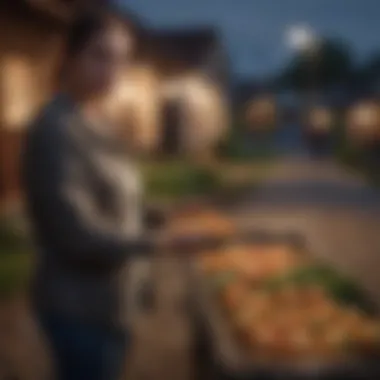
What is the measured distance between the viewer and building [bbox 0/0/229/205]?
3.75ft

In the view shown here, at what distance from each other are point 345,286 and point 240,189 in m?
0.24

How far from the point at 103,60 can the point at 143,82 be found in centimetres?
8

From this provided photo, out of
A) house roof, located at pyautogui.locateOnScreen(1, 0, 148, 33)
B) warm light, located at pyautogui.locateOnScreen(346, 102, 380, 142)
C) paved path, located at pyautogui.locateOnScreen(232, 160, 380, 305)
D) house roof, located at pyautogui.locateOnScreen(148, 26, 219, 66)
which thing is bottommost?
paved path, located at pyautogui.locateOnScreen(232, 160, 380, 305)

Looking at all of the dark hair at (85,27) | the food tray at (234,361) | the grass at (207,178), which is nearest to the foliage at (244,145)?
the grass at (207,178)

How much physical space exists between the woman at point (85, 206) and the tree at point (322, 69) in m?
0.28

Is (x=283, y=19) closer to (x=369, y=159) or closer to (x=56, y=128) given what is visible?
(x=369, y=159)

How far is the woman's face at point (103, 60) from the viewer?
110 cm

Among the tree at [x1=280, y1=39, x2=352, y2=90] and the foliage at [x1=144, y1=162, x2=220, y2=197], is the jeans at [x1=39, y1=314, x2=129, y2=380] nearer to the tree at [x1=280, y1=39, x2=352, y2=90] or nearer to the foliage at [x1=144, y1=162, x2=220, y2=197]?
the foliage at [x1=144, y1=162, x2=220, y2=197]

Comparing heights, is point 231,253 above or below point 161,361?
above

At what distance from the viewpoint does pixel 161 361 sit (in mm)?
1190

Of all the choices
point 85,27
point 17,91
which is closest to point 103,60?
point 85,27

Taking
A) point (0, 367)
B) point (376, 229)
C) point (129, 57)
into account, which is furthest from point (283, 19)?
point (0, 367)

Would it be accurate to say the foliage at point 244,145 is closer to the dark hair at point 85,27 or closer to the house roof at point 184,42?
the house roof at point 184,42

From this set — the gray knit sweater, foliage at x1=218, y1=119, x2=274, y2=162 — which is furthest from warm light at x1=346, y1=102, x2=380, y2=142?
the gray knit sweater
